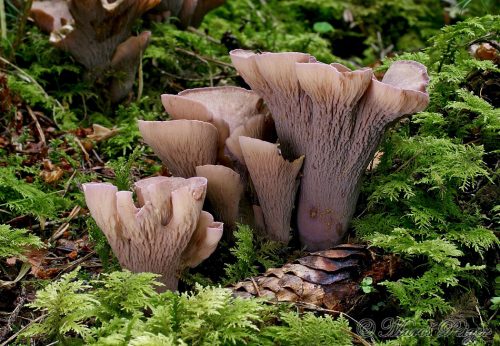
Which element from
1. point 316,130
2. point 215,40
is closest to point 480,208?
point 316,130

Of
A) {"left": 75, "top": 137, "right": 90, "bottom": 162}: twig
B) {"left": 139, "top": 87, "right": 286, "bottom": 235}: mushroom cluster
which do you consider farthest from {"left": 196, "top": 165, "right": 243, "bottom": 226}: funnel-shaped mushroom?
{"left": 75, "top": 137, "right": 90, "bottom": 162}: twig

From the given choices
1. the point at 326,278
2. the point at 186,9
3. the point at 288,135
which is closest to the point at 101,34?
the point at 186,9

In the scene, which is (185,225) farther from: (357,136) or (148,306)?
(357,136)

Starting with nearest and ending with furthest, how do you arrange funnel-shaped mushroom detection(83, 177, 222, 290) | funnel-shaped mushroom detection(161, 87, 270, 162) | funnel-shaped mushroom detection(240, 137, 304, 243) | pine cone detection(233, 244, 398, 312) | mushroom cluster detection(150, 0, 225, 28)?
1. funnel-shaped mushroom detection(83, 177, 222, 290)
2. pine cone detection(233, 244, 398, 312)
3. funnel-shaped mushroom detection(240, 137, 304, 243)
4. funnel-shaped mushroom detection(161, 87, 270, 162)
5. mushroom cluster detection(150, 0, 225, 28)

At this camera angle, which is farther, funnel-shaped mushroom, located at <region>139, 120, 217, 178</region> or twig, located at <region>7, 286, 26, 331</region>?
funnel-shaped mushroom, located at <region>139, 120, 217, 178</region>

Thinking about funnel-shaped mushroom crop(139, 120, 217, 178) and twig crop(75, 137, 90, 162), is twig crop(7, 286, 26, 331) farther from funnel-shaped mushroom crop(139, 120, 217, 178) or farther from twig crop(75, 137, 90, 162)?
twig crop(75, 137, 90, 162)
